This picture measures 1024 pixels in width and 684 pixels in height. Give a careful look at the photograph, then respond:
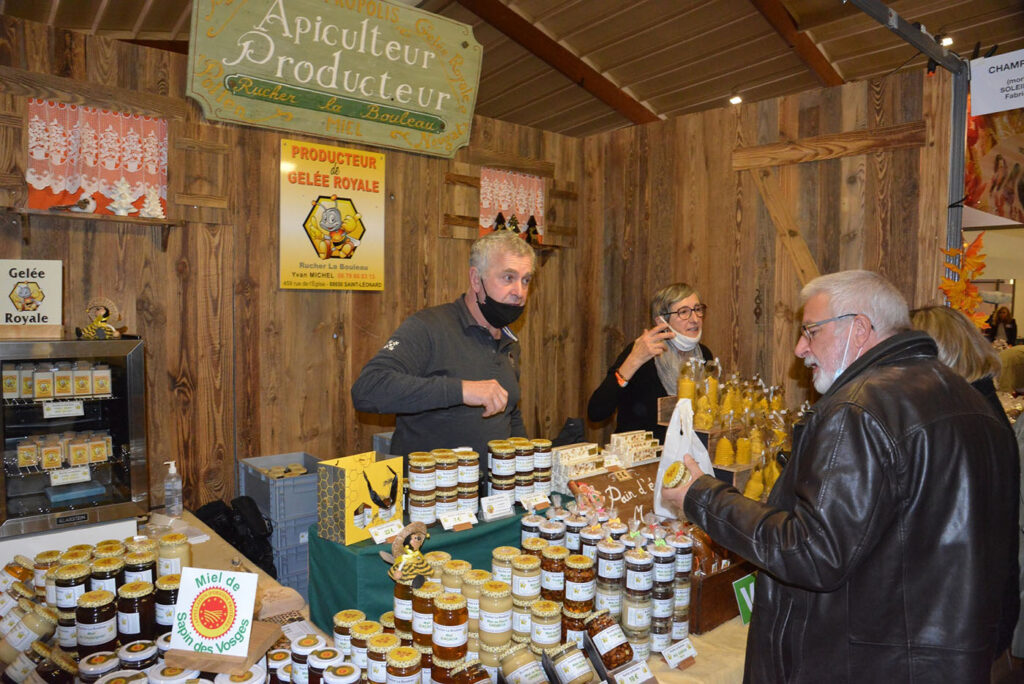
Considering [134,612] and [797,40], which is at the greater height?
[797,40]

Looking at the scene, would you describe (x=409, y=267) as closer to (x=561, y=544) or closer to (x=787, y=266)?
(x=787, y=266)

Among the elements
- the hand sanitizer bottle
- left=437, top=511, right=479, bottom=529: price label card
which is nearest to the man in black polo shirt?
left=437, top=511, right=479, bottom=529: price label card

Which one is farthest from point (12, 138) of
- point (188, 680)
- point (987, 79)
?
point (987, 79)

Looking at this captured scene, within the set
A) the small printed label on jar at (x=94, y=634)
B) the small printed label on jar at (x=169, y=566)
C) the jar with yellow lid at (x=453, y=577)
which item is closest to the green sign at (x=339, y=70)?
the small printed label on jar at (x=169, y=566)

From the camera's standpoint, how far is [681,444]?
2170 mm

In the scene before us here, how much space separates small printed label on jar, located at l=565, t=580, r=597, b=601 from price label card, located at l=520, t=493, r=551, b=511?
521mm

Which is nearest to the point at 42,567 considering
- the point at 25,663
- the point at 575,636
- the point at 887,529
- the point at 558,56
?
the point at 25,663

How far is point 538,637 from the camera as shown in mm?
1575

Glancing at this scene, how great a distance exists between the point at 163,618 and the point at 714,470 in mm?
1761

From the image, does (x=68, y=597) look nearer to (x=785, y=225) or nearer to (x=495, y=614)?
(x=495, y=614)

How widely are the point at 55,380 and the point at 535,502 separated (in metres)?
2.04

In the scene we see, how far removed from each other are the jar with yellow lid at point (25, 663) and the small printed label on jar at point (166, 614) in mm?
251

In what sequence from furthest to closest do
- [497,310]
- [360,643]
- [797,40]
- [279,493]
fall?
[797,40] < [279,493] < [497,310] < [360,643]

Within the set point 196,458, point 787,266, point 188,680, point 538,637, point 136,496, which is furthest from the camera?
point 787,266
